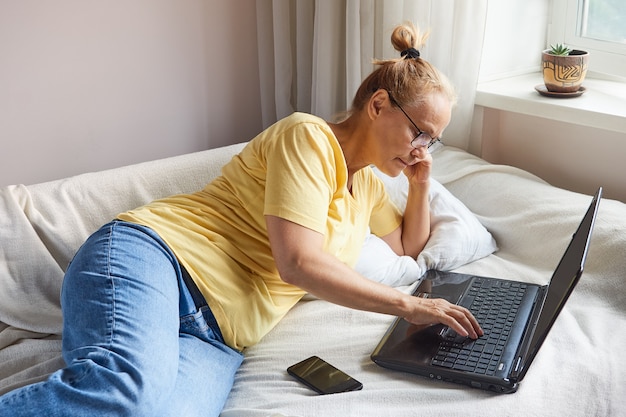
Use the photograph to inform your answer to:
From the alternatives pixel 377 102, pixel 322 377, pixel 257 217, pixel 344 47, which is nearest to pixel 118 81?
pixel 344 47

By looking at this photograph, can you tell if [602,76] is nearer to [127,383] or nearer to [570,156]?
[570,156]

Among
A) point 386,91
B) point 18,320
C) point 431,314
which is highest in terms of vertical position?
point 386,91

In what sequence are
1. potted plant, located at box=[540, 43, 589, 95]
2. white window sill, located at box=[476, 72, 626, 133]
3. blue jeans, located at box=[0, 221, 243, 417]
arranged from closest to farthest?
blue jeans, located at box=[0, 221, 243, 417] < white window sill, located at box=[476, 72, 626, 133] < potted plant, located at box=[540, 43, 589, 95]

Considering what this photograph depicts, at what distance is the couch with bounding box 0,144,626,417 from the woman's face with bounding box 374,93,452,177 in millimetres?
308

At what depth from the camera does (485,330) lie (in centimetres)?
158

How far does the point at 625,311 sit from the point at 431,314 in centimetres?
50

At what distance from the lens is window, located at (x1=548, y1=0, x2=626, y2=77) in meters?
2.33

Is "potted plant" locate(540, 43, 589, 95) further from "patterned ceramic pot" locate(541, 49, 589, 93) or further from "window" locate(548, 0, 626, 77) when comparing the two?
"window" locate(548, 0, 626, 77)

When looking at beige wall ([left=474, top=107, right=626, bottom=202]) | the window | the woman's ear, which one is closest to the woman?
the woman's ear

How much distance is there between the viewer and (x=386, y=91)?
1.67 metres

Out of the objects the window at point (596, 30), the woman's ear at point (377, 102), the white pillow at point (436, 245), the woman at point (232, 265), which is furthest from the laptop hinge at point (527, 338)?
the window at point (596, 30)

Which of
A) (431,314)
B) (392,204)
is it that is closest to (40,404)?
(431,314)

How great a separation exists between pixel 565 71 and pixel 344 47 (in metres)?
0.75

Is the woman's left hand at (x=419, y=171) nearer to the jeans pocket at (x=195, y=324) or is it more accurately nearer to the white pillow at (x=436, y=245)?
the white pillow at (x=436, y=245)
